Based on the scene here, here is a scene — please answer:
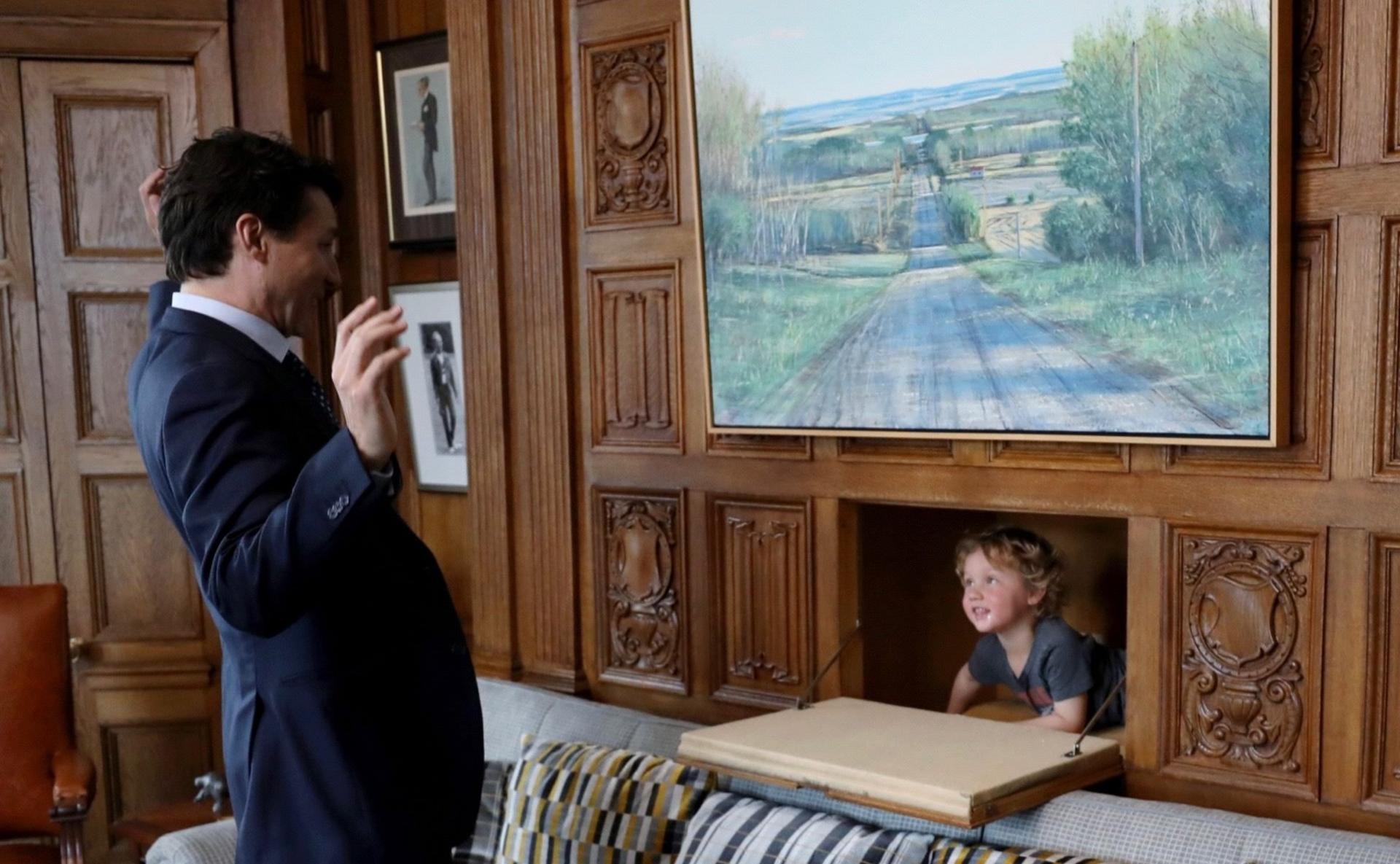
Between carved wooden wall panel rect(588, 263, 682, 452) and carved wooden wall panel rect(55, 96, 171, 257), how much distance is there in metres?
1.52

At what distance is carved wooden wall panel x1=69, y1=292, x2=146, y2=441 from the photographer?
12.2 feet

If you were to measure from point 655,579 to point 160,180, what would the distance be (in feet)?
4.41

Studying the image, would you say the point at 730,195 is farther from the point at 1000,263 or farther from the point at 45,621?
the point at 45,621

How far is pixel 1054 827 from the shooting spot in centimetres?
213

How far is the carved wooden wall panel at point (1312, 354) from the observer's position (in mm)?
2027

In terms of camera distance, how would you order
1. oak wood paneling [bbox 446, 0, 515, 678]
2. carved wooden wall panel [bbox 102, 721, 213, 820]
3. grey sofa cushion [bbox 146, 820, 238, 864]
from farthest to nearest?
carved wooden wall panel [bbox 102, 721, 213, 820]
oak wood paneling [bbox 446, 0, 515, 678]
grey sofa cushion [bbox 146, 820, 238, 864]

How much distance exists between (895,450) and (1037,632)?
436mm

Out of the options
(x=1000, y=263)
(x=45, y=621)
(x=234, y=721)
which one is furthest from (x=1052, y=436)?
(x=45, y=621)

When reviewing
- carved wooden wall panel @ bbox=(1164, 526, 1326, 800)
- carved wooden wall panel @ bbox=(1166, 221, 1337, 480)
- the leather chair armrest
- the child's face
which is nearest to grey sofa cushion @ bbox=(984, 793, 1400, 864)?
carved wooden wall panel @ bbox=(1164, 526, 1326, 800)

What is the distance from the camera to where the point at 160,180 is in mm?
2145

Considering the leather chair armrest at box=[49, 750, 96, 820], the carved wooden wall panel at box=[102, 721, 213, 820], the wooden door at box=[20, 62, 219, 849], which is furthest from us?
the carved wooden wall panel at box=[102, 721, 213, 820]

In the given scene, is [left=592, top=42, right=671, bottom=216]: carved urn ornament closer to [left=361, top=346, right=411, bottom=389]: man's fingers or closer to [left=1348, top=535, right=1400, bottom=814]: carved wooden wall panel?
[left=361, top=346, right=411, bottom=389]: man's fingers

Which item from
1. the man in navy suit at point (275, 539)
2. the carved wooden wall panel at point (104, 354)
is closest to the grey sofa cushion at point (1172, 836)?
the man in navy suit at point (275, 539)

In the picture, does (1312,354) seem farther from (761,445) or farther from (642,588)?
(642,588)
